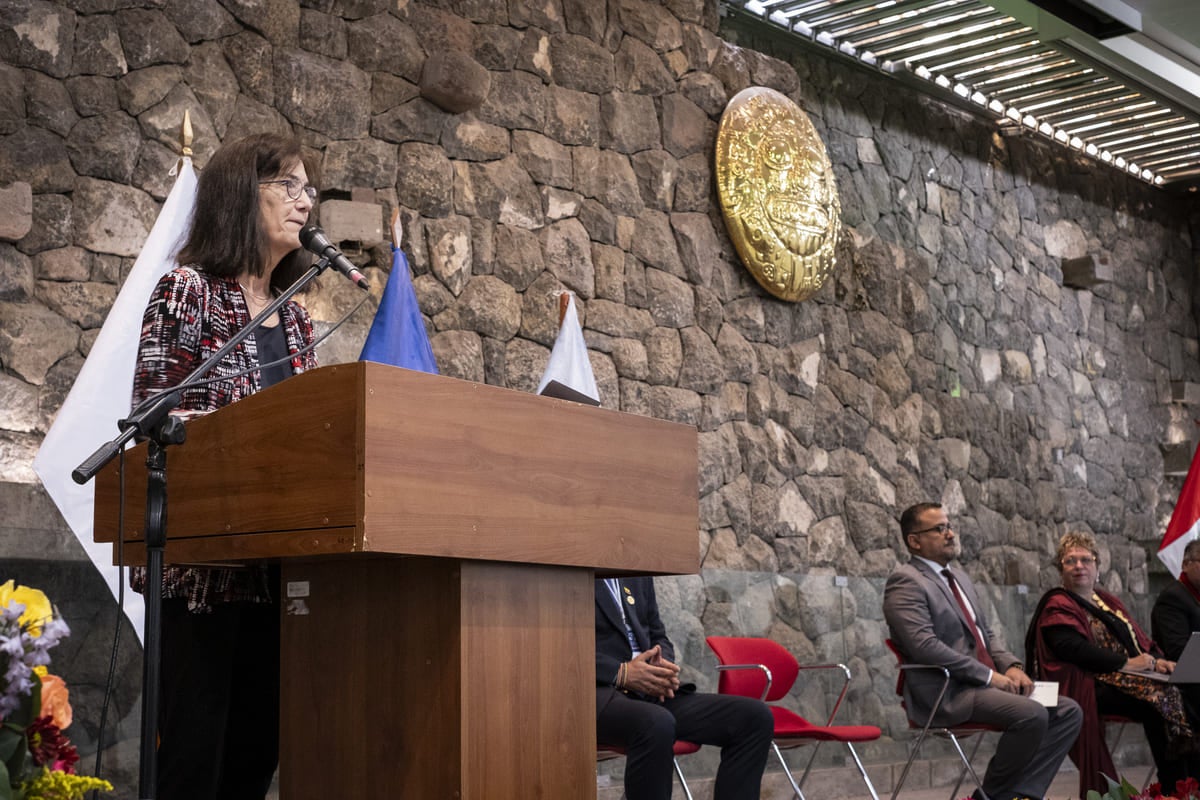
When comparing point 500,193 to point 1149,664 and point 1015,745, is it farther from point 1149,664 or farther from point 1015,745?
point 1149,664

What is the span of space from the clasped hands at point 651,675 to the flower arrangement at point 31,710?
2.43 m

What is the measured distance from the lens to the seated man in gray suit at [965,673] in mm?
4953

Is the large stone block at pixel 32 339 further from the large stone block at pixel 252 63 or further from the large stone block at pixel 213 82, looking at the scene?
the large stone block at pixel 252 63

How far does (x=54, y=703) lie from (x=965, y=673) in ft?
14.1

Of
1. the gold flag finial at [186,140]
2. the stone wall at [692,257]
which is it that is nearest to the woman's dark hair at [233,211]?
the stone wall at [692,257]

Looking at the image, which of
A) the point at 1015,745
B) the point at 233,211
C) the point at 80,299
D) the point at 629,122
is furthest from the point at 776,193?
the point at 233,211

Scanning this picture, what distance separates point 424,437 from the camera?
1.90 meters

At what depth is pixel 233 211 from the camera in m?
2.55

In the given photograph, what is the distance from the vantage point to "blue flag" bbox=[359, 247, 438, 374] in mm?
4531

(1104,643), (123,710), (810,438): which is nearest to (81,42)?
(123,710)

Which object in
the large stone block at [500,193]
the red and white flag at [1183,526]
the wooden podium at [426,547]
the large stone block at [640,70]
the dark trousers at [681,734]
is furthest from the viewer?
the red and white flag at [1183,526]

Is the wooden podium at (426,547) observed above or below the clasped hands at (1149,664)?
above

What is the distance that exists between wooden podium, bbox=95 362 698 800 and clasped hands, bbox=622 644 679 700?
3.92ft

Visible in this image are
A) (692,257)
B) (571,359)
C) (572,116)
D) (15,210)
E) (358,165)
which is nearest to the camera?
(15,210)
